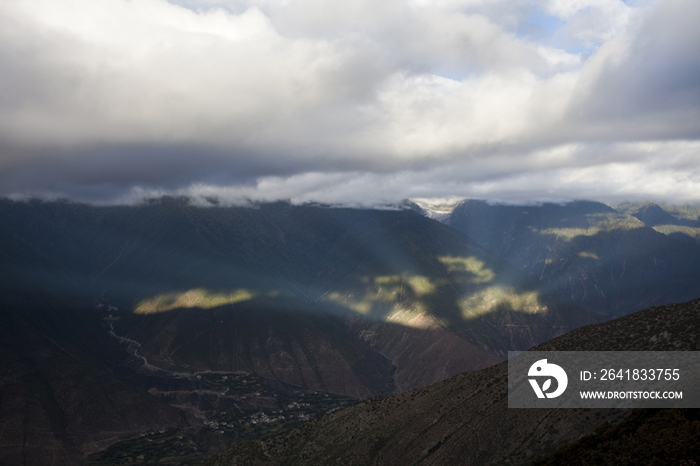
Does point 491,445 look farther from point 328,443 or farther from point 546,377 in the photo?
point 328,443

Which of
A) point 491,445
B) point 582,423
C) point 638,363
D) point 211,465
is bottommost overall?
point 211,465

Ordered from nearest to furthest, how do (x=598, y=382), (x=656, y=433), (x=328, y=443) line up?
(x=656, y=433), (x=598, y=382), (x=328, y=443)

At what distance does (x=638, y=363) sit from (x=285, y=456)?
304 feet

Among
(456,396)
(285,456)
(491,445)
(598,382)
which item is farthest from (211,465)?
(598,382)

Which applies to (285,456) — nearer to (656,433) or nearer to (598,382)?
(598,382)

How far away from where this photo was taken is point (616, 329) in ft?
331

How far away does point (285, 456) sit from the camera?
136 meters

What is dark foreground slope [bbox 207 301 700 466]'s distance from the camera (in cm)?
8581

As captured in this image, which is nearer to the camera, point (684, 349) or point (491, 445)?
point (684, 349)

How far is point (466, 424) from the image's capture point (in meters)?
104

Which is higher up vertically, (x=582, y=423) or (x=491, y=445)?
(x=582, y=423)

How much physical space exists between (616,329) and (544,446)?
105ft

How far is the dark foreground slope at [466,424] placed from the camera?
85812 mm

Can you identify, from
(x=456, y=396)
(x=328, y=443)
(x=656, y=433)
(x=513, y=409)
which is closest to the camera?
(x=656, y=433)
